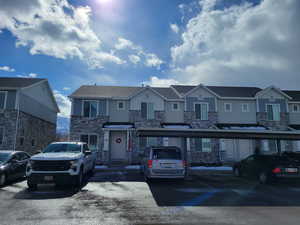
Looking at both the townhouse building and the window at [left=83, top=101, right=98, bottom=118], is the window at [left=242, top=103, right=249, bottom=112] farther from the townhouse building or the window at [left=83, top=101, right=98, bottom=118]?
the window at [left=83, top=101, right=98, bottom=118]

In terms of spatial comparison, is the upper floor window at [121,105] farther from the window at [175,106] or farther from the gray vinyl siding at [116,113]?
the window at [175,106]

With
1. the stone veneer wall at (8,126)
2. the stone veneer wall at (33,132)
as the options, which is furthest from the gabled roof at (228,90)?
the stone veneer wall at (8,126)

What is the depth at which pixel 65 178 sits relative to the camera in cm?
776

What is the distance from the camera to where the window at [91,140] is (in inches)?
749

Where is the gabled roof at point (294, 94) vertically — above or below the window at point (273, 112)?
above

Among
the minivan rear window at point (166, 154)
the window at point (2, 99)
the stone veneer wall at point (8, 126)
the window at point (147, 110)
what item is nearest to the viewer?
the minivan rear window at point (166, 154)

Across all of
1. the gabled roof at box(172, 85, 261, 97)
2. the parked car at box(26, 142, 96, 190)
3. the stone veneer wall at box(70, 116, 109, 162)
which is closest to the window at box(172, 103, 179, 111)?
the gabled roof at box(172, 85, 261, 97)

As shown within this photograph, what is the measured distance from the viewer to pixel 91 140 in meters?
19.1

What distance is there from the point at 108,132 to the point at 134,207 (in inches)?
521

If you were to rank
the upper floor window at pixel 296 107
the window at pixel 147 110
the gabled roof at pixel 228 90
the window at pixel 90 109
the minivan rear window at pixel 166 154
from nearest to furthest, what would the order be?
the minivan rear window at pixel 166 154 < the window at pixel 90 109 < the window at pixel 147 110 < the upper floor window at pixel 296 107 < the gabled roof at pixel 228 90

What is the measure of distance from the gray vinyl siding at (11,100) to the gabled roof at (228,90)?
1630cm

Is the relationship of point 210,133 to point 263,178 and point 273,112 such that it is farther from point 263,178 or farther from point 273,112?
point 273,112

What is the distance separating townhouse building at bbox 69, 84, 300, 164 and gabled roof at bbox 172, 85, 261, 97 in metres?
0.23

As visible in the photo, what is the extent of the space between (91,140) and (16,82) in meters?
9.72
